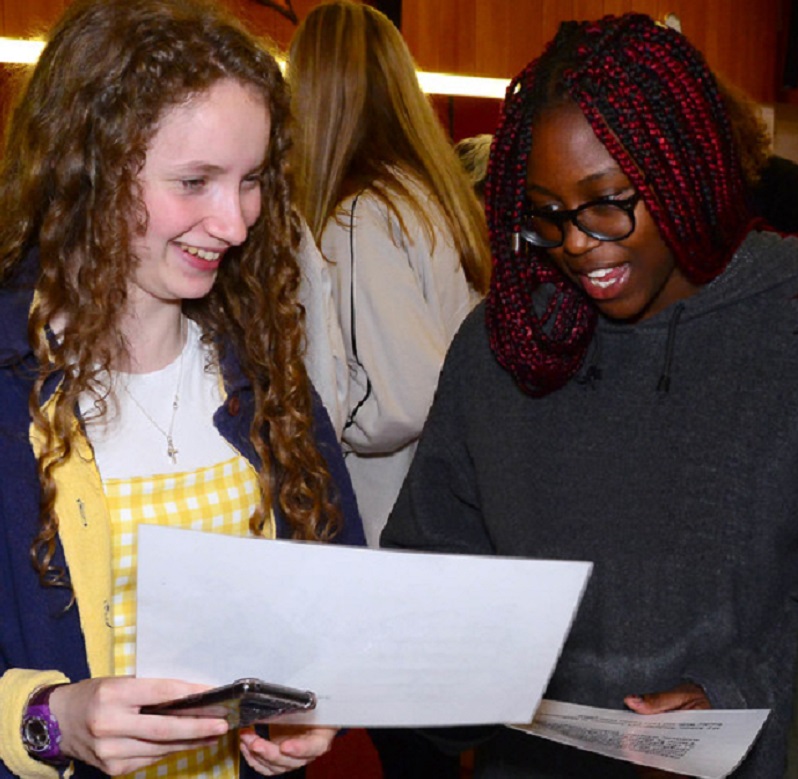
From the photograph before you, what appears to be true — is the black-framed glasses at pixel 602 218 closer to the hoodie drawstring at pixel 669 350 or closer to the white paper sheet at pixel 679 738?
the hoodie drawstring at pixel 669 350

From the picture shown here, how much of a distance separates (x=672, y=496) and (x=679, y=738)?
0.29 meters

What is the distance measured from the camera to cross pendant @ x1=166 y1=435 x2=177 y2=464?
1.50 meters

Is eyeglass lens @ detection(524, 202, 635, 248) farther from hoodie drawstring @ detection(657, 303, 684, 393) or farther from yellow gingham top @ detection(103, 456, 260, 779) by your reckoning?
yellow gingham top @ detection(103, 456, 260, 779)

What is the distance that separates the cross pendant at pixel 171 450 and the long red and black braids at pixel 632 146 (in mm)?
445

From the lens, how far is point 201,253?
1478 millimetres

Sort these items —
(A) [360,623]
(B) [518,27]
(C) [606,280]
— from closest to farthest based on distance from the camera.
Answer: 1. (A) [360,623]
2. (C) [606,280]
3. (B) [518,27]

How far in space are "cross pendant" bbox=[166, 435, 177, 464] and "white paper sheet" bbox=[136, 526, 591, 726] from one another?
1.09ft

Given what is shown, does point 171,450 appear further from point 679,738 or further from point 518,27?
point 518,27

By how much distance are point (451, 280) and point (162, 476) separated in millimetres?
1280

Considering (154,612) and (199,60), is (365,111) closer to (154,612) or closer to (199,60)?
(199,60)

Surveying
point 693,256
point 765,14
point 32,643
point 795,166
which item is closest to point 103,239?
point 32,643

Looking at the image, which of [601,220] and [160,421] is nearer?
[601,220]

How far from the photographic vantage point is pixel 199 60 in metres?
1.46

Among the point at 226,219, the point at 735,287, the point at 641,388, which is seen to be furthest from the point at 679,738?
the point at 226,219
